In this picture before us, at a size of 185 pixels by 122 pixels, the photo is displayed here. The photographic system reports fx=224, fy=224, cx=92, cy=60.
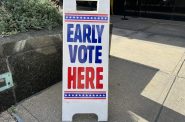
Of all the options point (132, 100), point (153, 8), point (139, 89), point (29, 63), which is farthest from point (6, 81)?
point (153, 8)

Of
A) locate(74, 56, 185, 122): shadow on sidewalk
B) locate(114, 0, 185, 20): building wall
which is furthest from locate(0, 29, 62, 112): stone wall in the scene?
locate(114, 0, 185, 20): building wall

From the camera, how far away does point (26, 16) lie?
3475 millimetres

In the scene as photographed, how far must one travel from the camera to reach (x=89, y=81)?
2670mm

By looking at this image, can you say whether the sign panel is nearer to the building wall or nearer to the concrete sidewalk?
the concrete sidewalk

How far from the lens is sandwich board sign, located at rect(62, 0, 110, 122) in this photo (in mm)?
2508

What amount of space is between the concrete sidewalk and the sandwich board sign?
237mm

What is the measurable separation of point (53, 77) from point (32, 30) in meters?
0.80

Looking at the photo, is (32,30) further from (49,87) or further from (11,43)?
(49,87)

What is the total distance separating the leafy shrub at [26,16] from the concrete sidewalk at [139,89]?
1013 millimetres

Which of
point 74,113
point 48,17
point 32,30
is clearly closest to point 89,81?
point 74,113

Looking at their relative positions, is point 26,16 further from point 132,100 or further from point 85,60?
point 132,100

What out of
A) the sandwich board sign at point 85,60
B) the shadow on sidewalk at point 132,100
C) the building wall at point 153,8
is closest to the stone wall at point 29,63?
the sandwich board sign at point 85,60

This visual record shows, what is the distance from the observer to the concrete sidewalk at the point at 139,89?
287cm

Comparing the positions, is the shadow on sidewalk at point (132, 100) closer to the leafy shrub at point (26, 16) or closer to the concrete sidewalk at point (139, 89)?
the concrete sidewalk at point (139, 89)
